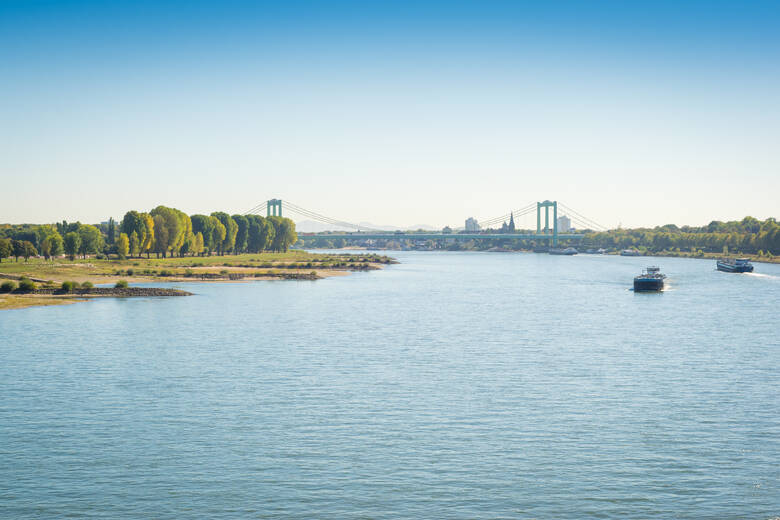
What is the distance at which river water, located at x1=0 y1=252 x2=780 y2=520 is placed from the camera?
24078 mm

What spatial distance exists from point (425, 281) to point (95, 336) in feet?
272

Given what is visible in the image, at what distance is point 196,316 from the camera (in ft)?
243

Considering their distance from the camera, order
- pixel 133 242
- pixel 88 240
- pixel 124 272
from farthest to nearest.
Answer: pixel 88 240, pixel 133 242, pixel 124 272

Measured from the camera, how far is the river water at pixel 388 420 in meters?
24.1

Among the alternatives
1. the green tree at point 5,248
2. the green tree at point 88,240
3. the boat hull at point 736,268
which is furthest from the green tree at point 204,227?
the boat hull at point 736,268

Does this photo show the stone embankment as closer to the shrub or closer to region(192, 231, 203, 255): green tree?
the shrub

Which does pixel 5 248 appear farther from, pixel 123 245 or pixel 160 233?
pixel 160 233

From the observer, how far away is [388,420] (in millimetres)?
32875

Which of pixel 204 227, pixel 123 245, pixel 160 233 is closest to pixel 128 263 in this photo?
pixel 123 245

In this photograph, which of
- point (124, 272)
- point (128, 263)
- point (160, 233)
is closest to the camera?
point (124, 272)

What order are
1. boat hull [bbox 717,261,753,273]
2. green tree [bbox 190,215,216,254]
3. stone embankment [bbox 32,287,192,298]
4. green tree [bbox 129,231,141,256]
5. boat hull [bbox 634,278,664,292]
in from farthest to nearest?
1. green tree [bbox 190,215,216,254]
2. boat hull [bbox 717,261,753,273]
3. green tree [bbox 129,231,141,256]
4. boat hull [bbox 634,278,664,292]
5. stone embankment [bbox 32,287,192,298]

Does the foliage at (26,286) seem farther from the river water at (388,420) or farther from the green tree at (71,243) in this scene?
the green tree at (71,243)

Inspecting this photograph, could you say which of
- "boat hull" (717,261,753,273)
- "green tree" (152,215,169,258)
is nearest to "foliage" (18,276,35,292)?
"green tree" (152,215,169,258)

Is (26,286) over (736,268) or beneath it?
over
